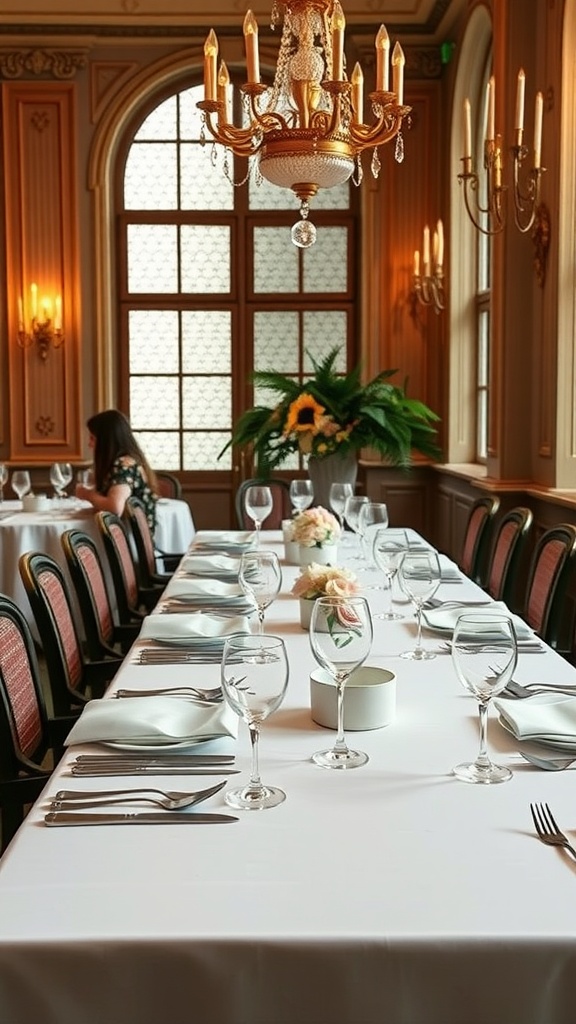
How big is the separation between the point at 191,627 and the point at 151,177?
620 cm

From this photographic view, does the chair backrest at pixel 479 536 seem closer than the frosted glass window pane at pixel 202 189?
Yes

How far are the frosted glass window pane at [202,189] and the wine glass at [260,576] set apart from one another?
6189mm

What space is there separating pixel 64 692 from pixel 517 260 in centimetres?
382

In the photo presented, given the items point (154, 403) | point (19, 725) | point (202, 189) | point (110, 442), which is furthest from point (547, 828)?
point (202, 189)

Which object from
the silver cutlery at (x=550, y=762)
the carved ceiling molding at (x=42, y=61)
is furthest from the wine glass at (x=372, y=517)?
the carved ceiling molding at (x=42, y=61)

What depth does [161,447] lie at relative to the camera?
8188mm

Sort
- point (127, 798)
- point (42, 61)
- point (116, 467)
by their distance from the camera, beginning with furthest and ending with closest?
point (42, 61) → point (116, 467) → point (127, 798)

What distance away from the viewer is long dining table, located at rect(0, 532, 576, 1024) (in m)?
1.12

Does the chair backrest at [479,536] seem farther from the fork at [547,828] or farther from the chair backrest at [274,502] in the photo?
the fork at [547,828]

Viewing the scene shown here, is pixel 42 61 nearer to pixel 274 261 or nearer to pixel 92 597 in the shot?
pixel 274 261

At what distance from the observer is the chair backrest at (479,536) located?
14.4 feet

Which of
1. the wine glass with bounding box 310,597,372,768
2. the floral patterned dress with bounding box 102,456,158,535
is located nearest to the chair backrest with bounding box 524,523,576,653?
the wine glass with bounding box 310,597,372,768

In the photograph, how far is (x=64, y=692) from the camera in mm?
2721

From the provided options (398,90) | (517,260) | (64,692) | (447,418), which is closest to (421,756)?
(64,692)
